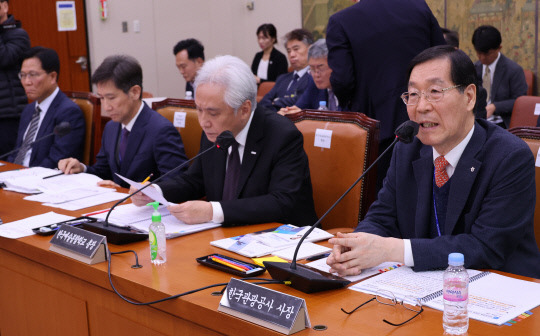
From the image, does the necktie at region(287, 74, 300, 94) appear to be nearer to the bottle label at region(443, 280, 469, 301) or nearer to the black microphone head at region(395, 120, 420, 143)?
the black microphone head at region(395, 120, 420, 143)

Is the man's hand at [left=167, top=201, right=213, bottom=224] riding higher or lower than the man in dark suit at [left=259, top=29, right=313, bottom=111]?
lower

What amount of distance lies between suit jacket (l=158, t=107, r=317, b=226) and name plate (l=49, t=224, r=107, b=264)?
0.47 metres

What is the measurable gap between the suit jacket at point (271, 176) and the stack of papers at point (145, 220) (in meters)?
0.14

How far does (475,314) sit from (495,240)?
366 millimetres

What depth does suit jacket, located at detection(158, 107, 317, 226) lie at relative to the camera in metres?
2.20

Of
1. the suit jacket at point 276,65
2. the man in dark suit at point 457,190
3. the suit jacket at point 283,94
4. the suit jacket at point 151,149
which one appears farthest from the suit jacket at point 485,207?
the suit jacket at point 276,65

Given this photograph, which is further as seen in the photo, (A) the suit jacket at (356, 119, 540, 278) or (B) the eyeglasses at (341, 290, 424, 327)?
(A) the suit jacket at (356, 119, 540, 278)

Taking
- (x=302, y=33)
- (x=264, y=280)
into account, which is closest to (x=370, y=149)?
(x=264, y=280)

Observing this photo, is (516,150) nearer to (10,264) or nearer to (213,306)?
(213,306)

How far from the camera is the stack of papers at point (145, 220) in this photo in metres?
2.05

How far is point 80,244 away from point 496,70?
4.49 metres

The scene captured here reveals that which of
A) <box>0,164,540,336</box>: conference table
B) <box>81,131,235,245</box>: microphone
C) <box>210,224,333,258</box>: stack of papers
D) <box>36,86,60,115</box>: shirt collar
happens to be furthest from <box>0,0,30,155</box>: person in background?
<box>210,224,333,258</box>: stack of papers

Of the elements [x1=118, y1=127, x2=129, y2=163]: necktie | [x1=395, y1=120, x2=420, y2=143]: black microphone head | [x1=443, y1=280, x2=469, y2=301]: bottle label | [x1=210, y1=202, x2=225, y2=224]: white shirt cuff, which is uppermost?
[x1=395, y1=120, x2=420, y2=143]: black microphone head

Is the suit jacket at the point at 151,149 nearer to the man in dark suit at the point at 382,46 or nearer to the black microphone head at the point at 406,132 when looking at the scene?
the man in dark suit at the point at 382,46
